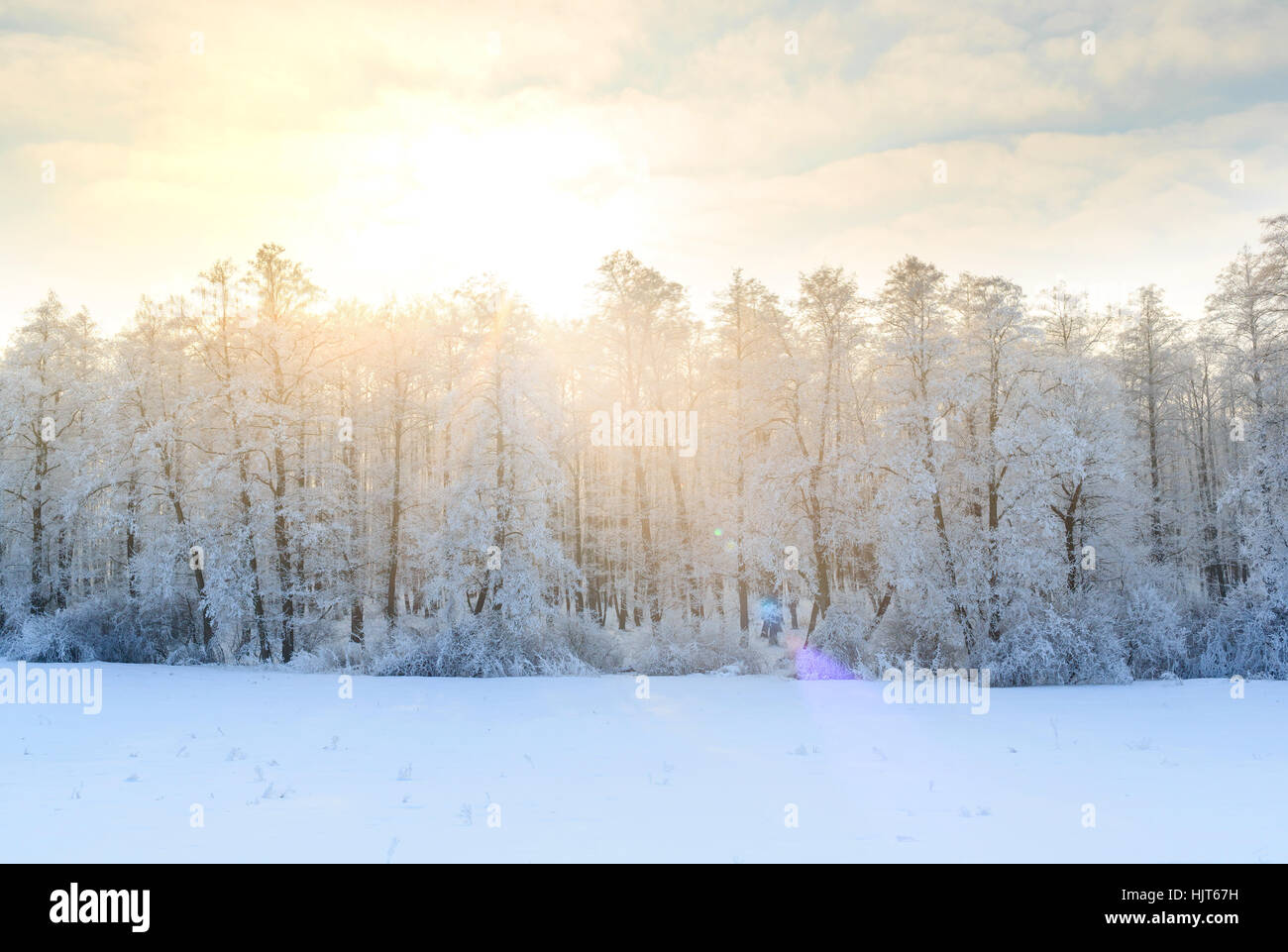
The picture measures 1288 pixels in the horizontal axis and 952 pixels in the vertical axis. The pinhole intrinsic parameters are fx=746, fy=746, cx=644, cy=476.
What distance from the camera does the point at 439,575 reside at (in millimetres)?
22359

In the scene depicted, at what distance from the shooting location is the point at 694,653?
74.9 ft

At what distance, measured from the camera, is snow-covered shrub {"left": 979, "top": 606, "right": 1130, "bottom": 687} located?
1880 cm

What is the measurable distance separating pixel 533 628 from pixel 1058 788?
52.5 feet

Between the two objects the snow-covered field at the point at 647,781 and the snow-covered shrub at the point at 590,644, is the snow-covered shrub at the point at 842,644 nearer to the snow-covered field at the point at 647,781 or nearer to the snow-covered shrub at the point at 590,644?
the snow-covered field at the point at 647,781

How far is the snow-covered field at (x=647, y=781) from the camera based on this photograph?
6.46 metres

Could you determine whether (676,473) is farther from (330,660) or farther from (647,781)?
(647,781)

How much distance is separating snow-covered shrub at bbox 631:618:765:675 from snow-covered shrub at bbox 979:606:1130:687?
6665 millimetres

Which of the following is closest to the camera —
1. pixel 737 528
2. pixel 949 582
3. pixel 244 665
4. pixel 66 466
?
pixel 949 582

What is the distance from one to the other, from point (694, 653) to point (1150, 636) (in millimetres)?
12387
